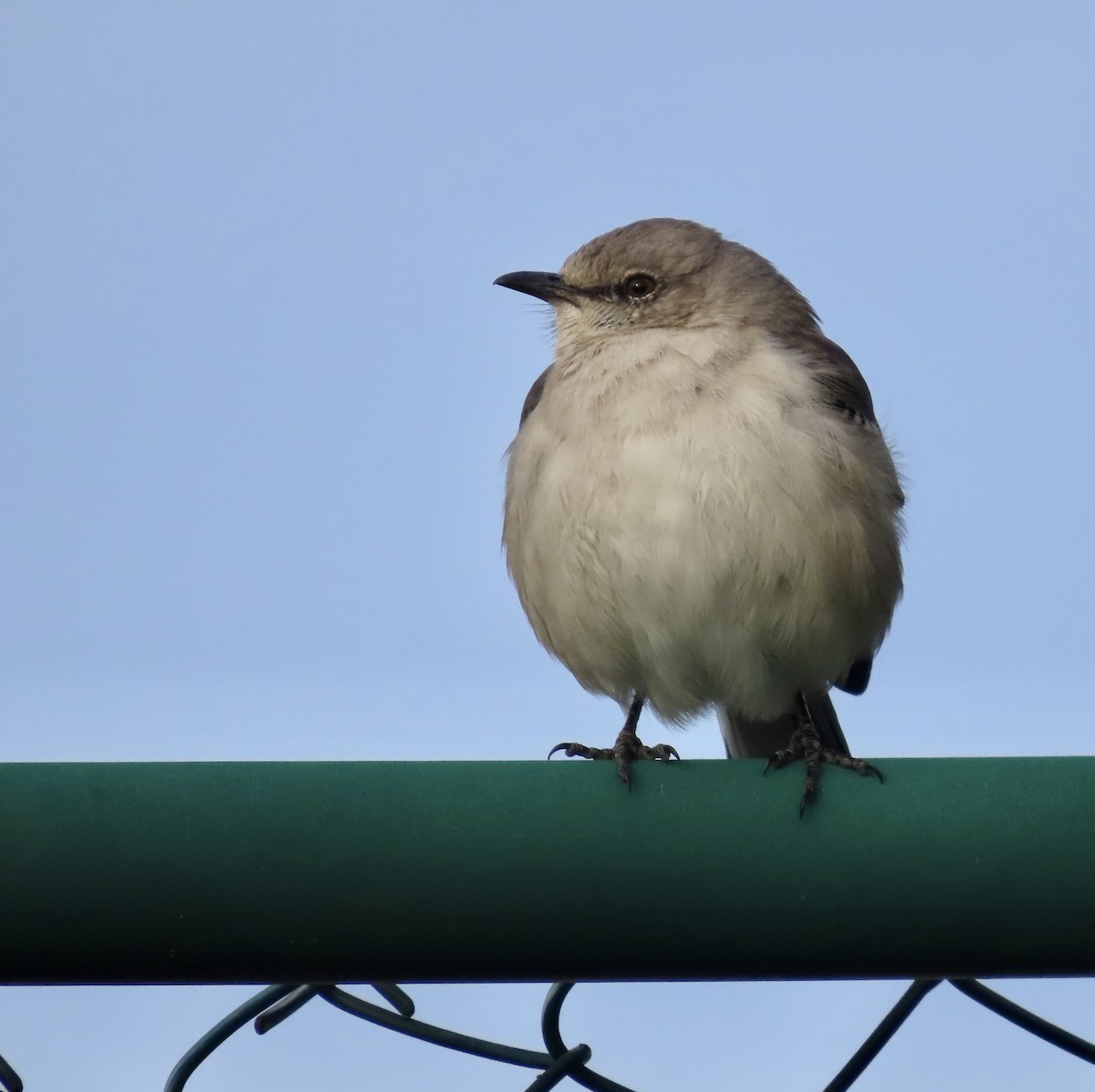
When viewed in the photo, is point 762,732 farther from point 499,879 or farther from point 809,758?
point 499,879

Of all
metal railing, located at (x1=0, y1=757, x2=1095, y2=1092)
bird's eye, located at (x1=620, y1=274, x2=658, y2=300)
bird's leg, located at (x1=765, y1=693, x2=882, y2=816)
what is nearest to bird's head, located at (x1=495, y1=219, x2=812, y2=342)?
bird's eye, located at (x1=620, y1=274, x2=658, y2=300)

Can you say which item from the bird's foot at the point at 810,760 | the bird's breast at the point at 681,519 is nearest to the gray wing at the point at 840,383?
the bird's breast at the point at 681,519

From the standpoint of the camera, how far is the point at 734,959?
2115 millimetres

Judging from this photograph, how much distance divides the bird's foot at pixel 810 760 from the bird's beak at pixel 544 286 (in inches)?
67.9

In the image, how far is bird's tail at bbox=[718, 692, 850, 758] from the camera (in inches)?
210

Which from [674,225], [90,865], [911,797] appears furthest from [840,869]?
[674,225]

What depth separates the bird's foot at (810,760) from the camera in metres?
2.26

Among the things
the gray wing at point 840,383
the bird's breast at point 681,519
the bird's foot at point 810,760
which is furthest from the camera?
the gray wing at point 840,383

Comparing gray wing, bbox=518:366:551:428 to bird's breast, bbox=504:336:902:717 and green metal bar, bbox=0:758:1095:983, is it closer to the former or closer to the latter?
bird's breast, bbox=504:336:902:717

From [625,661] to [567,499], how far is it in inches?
Result: 24.2

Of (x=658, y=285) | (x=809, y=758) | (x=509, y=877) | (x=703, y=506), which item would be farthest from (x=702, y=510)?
(x=509, y=877)

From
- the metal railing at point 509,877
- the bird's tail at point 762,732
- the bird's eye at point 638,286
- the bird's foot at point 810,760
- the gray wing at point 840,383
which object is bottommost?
the metal railing at point 509,877

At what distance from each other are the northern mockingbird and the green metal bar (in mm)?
1503

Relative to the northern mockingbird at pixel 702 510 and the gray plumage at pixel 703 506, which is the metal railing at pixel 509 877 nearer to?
the northern mockingbird at pixel 702 510
